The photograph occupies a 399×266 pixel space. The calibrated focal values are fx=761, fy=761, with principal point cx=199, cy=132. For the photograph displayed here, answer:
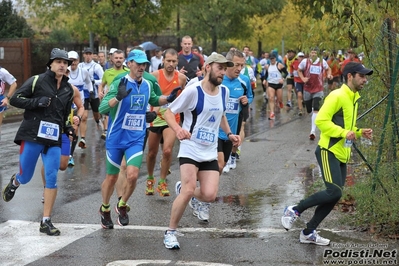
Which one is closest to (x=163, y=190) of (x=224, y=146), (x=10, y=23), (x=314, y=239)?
(x=224, y=146)

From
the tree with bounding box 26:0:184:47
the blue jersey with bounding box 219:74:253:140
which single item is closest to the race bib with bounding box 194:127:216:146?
the blue jersey with bounding box 219:74:253:140

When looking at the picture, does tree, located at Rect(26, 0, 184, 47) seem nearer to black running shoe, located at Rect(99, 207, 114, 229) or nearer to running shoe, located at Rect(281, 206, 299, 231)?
black running shoe, located at Rect(99, 207, 114, 229)

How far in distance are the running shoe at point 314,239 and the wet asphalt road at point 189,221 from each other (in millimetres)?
72

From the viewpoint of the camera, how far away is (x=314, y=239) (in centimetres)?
748

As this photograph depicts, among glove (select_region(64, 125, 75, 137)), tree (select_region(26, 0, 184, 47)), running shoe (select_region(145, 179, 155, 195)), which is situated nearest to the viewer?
glove (select_region(64, 125, 75, 137))

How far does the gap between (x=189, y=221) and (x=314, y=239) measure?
Result: 5.63 feet

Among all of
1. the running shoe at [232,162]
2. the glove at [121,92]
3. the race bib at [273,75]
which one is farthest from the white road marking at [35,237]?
the race bib at [273,75]

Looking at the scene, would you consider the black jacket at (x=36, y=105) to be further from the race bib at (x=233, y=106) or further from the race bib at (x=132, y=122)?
the race bib at (x=233, y=106)

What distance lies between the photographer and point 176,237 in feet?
25.6

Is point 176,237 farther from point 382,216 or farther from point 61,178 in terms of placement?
point 61,178

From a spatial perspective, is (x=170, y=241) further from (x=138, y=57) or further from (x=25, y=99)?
(x=25, y=99)

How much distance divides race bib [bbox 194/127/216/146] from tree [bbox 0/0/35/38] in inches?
1044

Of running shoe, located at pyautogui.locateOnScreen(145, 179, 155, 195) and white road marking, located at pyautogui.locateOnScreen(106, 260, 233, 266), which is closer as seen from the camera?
white road marking, located at pyautogui.locateOnScreen(106, 260, 233, 266)

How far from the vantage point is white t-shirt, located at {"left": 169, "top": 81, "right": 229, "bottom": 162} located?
7.50 m
